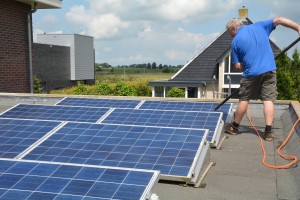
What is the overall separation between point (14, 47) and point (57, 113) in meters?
6.42

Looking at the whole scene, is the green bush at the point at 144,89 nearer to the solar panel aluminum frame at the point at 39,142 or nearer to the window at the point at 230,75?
the window at the point at 230,75

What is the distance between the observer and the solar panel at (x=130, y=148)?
12.3 feet

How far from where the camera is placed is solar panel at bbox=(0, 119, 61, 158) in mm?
4266

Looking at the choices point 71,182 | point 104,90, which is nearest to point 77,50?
point 104,90

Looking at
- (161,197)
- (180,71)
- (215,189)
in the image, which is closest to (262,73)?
(215,189)

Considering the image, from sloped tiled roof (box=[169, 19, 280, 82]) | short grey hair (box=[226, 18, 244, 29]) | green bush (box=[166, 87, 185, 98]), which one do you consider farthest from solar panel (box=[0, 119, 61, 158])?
sloped tiled roof (box=[169, 19, 280, 82])

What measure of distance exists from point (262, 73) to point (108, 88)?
26.0 meters

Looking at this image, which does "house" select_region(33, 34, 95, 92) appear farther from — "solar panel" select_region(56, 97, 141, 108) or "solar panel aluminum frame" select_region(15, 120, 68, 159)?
"solar panel aluminum frame" select_region(15, 120, 68, 159)

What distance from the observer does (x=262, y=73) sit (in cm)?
553

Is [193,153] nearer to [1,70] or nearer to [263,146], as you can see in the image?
[263,146]

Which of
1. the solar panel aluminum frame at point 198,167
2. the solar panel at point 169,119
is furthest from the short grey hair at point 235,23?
the solar panel aluminum frame at point 198,167

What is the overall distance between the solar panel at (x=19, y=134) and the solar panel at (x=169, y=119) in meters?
1.19

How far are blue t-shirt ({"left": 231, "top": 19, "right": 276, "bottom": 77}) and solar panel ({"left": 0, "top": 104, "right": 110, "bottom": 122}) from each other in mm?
2588

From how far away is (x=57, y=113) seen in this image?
668 centimetres
